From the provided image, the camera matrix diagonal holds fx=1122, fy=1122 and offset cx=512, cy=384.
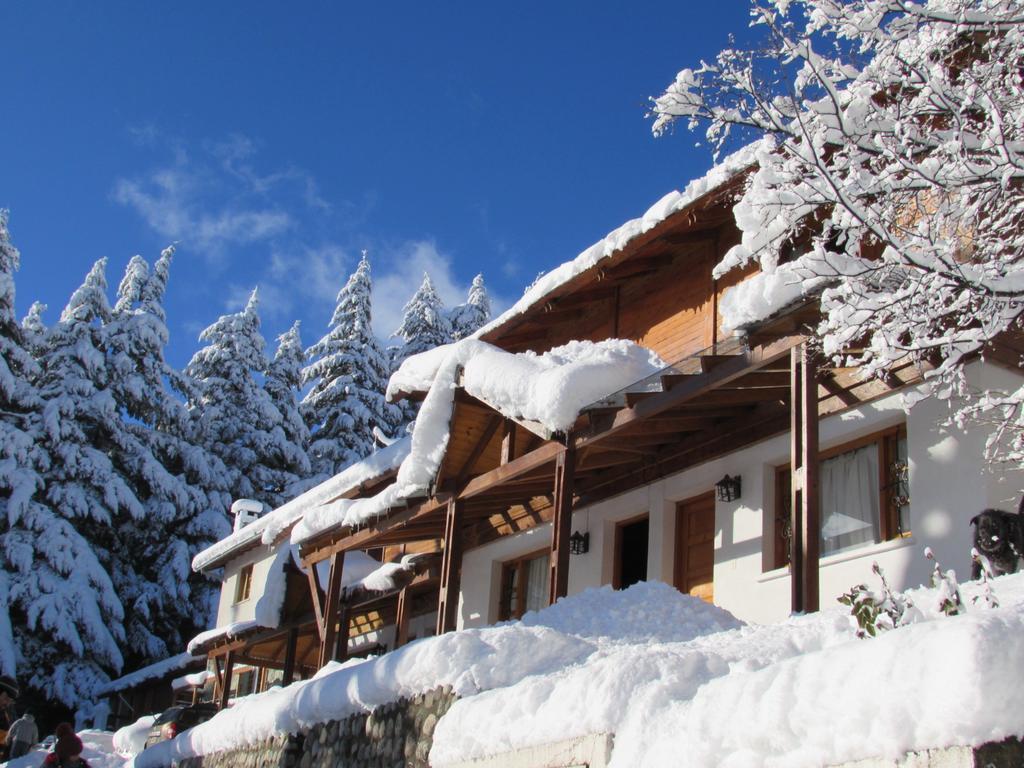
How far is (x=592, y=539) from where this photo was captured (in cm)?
1451

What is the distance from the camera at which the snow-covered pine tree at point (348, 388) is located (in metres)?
37.8

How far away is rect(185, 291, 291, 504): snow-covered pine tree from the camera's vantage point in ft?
119

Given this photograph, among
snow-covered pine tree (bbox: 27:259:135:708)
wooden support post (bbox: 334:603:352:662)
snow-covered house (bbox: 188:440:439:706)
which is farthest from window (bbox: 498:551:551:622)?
snow-covered pine tree (bbox: 27:259:135:708)

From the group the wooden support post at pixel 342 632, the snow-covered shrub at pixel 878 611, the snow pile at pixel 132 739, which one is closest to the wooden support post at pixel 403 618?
the wooden support post at pixel 342 632

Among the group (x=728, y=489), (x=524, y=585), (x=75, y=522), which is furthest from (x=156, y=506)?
(x=728, y=489)

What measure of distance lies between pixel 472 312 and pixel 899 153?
35.2 meters

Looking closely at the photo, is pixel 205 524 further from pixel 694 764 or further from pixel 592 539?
pixel 694 764

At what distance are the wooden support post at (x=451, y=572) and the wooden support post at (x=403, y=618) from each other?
430 cm

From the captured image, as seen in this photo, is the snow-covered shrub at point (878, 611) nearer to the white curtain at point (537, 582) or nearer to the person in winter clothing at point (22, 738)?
the white curtain at point (537, 582)

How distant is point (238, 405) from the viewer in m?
37.5

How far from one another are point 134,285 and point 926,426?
98.1 ft

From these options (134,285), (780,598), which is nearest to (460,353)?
(780,598)

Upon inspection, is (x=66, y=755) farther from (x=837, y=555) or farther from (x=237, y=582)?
(x=237, y=582)

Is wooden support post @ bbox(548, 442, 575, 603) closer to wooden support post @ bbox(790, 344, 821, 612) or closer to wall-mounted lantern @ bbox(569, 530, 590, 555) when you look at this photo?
wall-mounted lantern @ bbox(569, 530, 590, 555)
